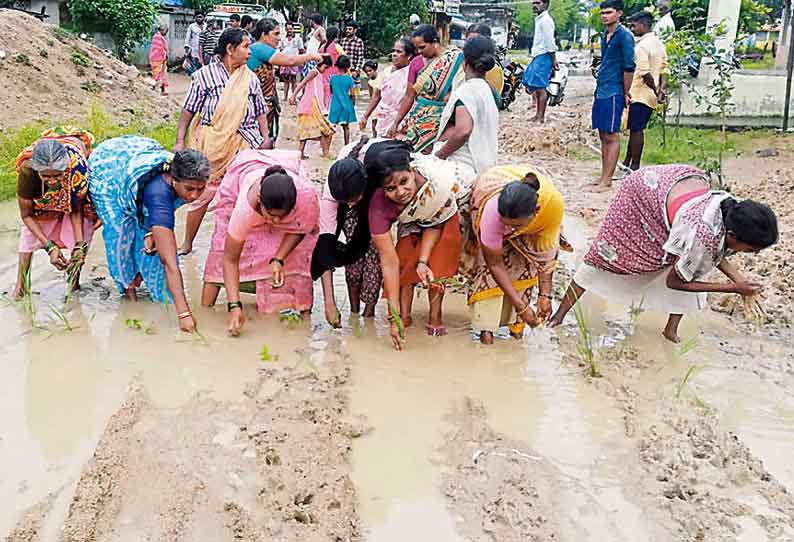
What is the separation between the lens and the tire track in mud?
2.51 meters

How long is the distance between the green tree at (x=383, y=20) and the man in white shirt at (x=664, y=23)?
1720cm

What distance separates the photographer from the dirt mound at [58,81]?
9.42 metres

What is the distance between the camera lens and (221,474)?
2793 mm

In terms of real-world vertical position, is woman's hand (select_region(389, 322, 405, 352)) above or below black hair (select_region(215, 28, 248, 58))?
below

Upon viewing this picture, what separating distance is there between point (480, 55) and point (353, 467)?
2641 mm

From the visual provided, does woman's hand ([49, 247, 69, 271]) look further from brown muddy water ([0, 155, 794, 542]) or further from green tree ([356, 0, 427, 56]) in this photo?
green tree ([356, 0, 427, 56])

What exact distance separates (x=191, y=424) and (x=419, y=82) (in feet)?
10.0

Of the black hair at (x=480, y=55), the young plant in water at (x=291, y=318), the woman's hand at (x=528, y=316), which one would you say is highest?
the black hair at (x=480, y=55)

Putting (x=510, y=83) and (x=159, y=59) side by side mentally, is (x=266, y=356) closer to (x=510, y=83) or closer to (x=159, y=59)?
(x=159, y=59)

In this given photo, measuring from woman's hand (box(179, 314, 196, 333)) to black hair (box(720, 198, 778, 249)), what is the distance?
264cm

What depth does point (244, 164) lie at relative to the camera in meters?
4.19

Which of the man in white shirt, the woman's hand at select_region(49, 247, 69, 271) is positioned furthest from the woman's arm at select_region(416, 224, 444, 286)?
the man in white shirt

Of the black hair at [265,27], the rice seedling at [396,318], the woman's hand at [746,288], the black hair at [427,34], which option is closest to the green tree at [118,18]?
the black hair at [265,27]

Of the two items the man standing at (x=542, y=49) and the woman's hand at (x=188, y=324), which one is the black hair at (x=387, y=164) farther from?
the man standing at (x=542, y=49)
